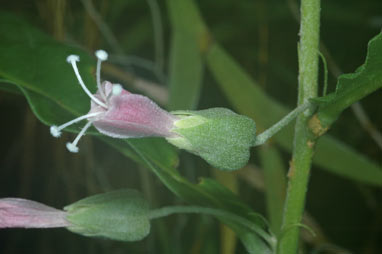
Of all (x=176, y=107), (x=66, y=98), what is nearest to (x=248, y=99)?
(x=176, y=107)

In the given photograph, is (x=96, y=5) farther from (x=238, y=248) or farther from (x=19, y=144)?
(x=238, y=248)

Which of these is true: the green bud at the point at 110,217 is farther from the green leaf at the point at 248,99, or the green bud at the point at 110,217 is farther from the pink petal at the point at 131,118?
the green leaf at the point at 248,99

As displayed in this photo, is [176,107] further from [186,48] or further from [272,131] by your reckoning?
[272,131]

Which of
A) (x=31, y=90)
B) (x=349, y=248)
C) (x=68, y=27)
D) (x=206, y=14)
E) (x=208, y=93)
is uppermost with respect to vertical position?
(x=206, y=14)

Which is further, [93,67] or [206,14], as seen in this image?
[206,14]

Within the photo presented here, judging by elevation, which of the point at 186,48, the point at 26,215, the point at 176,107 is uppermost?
the point at 186,48

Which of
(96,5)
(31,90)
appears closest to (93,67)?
(31,90)
